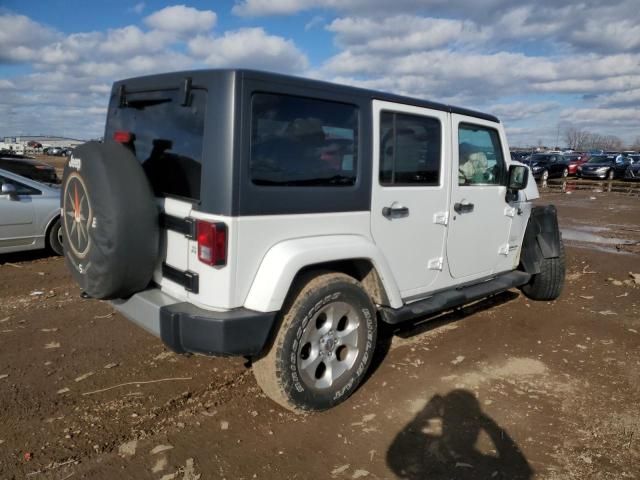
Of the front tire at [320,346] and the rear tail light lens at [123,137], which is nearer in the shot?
the front tire at [320,346]

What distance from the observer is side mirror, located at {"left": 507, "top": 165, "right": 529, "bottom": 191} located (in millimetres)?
4582

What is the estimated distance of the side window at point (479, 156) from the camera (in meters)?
4.15

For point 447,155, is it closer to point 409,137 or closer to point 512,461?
point 409,137

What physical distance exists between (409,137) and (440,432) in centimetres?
207

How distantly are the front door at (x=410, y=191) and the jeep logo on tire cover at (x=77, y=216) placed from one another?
1.82 m

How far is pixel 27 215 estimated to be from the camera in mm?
6578

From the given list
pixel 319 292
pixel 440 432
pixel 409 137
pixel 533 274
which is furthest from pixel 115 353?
pixel 533 274

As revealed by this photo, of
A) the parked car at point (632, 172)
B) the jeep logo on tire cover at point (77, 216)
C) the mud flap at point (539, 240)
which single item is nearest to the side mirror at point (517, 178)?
the mud flap at point (539, 240)

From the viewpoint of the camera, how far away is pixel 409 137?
3648 mm

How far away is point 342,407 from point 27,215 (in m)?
5.47

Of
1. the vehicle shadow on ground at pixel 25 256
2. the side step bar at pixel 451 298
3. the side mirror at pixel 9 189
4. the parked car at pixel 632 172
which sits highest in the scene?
the parked car at pixel 632 172

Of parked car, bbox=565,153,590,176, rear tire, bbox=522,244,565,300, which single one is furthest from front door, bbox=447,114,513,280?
parked car, bbox=565,153,590,176

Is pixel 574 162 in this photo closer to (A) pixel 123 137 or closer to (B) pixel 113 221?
(A) pixel 123 137

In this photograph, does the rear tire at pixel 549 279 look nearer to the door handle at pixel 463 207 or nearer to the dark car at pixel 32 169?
the door handle at pixel 463 207
